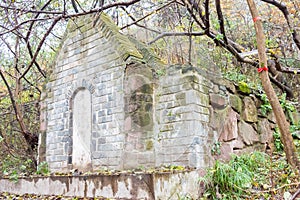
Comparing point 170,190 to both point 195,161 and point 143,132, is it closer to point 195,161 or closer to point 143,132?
point 195,161

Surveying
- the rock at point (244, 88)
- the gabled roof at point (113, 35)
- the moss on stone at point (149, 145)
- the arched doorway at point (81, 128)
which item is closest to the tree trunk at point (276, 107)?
the rock at point (244, 88)

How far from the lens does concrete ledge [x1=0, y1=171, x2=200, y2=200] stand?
4.07 m

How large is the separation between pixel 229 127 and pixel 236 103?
604 millimetres

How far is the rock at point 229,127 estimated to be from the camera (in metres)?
5.65

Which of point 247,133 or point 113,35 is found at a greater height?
point 113,35

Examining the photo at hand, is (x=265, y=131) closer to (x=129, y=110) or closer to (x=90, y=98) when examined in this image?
(x=129, y=110)

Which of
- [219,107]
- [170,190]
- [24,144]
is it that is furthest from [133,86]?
[24,144]

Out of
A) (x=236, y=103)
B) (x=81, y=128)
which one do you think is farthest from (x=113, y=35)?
(x=236, y=103)

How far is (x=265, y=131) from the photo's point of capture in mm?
6848

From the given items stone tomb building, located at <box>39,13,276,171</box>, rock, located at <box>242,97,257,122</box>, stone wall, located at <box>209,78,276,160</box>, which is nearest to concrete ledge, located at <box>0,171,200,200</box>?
stone tomb building, located at <box>39,13,276,171</box>

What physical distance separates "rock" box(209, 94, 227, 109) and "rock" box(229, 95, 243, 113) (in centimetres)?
26

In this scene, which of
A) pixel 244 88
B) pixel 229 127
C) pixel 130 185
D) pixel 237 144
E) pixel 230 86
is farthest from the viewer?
pixel 244 88

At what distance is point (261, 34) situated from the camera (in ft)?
15.0

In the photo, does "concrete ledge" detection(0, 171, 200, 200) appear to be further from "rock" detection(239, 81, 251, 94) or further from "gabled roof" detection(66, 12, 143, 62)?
"rock" detection(239, 81, 251, 94)
